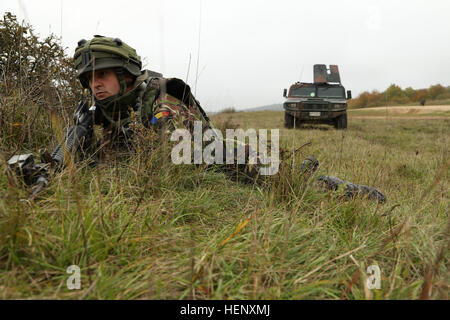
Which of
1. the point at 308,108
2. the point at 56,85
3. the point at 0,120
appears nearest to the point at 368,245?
the point at 0,120

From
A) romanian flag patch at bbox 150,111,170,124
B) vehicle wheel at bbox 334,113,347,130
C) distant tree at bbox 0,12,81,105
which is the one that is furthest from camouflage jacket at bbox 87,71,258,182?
vehicle wheel at bbox 334,113,347,130

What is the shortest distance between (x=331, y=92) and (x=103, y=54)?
8482mm

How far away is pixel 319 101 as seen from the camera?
8.57 m

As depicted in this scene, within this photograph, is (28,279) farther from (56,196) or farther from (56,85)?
(56,85)

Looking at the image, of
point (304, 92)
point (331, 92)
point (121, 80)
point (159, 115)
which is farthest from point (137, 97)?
point (331, 92)

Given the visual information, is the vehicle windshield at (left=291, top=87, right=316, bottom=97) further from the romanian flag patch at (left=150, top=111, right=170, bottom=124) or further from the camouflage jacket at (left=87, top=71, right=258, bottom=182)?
the romanian flag patch at (left=150, top=111, right=170, bottom=124)

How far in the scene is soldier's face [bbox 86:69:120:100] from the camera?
7.30 feet

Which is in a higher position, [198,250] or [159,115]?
[159,115]

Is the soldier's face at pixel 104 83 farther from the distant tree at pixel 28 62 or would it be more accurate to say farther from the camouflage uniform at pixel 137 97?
the distant tree at pixel 28 62

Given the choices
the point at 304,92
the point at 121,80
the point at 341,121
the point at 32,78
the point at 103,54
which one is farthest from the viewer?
the point at 304,92

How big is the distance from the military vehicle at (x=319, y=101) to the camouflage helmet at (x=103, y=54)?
6.88 meters

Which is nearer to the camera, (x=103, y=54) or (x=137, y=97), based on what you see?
(x=103, y=54)

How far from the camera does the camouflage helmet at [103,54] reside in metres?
2.10

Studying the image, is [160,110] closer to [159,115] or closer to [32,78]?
[159,115]
